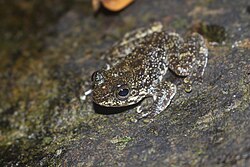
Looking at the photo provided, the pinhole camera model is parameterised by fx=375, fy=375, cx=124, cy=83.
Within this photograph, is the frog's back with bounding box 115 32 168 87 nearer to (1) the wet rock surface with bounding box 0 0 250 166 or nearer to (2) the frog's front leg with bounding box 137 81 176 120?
(2) the frog's front leg with bounding box 137 81 176 120

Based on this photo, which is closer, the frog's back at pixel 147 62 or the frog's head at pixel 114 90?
the frog's head at pixel 114 90

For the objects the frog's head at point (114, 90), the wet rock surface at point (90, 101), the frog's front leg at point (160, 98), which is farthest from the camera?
the frog's front leg at point (160, 98)

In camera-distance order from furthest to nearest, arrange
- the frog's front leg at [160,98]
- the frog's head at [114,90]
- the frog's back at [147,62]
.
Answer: the frog's back at [147,62], the frog's front leg at [160,98], the frog's head at [114,90]

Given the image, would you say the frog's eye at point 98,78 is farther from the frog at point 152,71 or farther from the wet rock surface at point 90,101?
the wet rock surface at point 90,101

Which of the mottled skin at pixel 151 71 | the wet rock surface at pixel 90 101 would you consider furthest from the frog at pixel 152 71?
the wet rock surface at pixel 90 101

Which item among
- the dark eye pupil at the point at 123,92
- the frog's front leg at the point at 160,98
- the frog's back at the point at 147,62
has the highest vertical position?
the frog's back at the point at 147,62

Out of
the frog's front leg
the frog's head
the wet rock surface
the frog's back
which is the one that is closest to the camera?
→ the wet rock surface

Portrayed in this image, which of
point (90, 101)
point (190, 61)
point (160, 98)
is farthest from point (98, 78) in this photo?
point (190, 61)

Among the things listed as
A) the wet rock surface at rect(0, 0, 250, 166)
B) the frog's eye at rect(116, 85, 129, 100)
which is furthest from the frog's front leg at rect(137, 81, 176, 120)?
the frog's eye at rect(116, 85, 129, 100)
